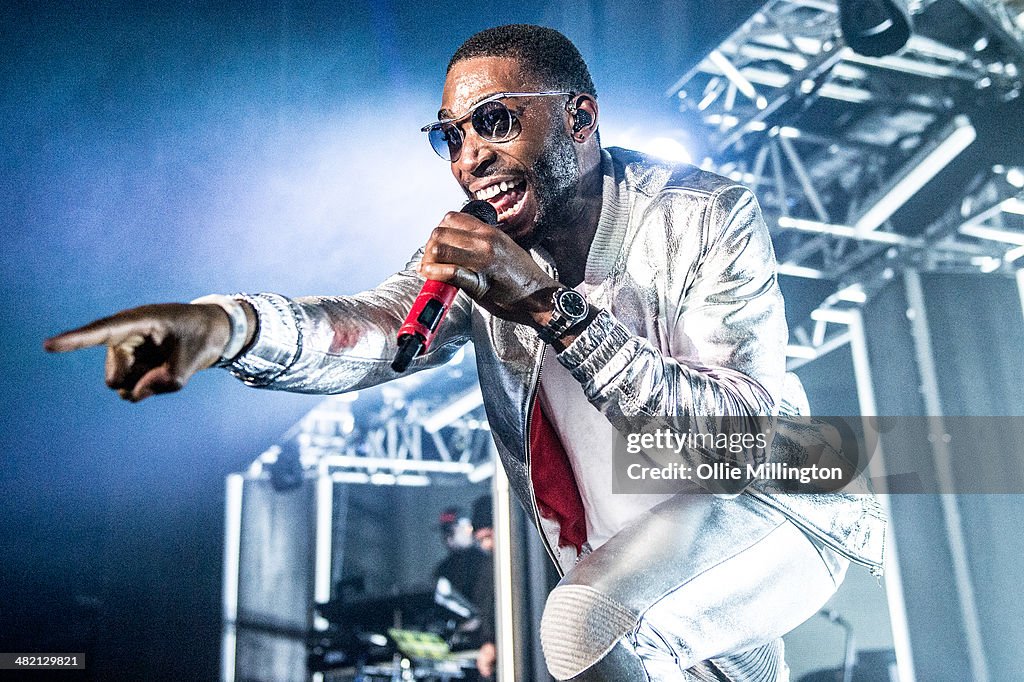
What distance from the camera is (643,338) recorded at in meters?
1.56

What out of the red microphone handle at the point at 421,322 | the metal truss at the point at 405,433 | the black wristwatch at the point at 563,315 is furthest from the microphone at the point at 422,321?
the metal truss at the point at 405,433

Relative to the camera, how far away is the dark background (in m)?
2.72

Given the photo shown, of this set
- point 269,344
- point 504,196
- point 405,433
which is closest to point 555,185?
point 504,196

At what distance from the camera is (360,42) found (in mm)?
3072

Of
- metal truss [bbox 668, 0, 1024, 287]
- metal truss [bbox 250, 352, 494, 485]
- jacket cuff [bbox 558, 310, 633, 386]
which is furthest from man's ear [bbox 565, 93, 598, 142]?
metal truss [bbox 250, 352, 494, 485]

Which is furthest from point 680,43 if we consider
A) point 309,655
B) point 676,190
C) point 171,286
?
point 309,655

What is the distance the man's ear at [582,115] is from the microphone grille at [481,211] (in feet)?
0.94

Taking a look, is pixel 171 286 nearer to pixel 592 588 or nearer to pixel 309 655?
pixel 309 655

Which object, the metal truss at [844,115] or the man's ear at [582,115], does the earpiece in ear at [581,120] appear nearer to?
the man's ear at [582,115]

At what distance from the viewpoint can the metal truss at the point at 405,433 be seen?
173 inches

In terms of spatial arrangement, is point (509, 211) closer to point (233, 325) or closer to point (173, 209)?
point (233, 325)

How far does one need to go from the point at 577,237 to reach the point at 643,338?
0.33 meters

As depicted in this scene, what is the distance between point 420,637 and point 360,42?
243 centimetres

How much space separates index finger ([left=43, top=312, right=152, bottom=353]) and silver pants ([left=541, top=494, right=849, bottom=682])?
2.53ft
